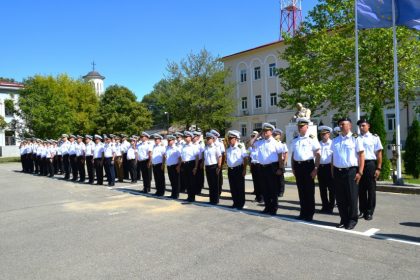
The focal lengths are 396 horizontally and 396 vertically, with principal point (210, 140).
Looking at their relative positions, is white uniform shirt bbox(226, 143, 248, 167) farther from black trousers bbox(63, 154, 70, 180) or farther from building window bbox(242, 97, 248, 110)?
building window bbox(242, 97, 248, 110)

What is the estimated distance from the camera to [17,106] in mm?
39656

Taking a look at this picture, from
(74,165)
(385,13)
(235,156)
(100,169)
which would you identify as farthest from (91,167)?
(385,13)

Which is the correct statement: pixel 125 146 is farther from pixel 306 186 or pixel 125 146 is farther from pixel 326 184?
pixel 306 186

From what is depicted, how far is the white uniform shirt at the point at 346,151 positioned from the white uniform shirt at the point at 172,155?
4673mm

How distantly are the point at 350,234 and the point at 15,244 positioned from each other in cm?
516

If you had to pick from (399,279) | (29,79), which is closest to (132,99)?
(29,79)

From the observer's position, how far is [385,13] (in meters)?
11.1

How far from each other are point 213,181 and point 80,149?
8.35 meters

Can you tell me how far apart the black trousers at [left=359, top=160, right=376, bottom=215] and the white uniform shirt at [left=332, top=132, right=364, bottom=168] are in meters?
0.83

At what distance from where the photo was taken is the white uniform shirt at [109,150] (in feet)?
45.1

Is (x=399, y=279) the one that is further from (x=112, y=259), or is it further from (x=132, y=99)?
(x=132, y=99)

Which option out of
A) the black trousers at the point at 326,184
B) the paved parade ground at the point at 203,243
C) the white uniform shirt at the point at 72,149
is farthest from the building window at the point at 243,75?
the black trousers at the point at 326,184

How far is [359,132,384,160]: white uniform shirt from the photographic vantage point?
287 inches

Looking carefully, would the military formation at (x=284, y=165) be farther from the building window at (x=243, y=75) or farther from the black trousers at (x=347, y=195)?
the building window at (x=243, y=75)
